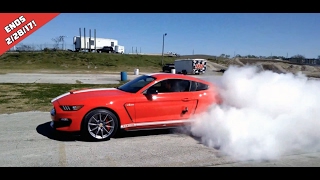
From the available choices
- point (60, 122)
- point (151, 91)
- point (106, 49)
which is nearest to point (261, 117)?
point (151, 91)

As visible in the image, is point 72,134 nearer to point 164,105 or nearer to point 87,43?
point 164,105

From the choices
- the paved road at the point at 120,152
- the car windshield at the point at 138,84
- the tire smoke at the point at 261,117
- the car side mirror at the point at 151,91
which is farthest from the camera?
A: the car windshield at the point at 138,84

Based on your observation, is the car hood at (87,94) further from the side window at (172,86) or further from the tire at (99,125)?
the side window at (172,86)

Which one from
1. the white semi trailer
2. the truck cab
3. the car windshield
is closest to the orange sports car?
the car windshield

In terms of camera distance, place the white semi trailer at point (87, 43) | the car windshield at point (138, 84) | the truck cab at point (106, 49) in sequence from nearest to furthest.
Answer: the car windshield at point (138, 84), the white semi trailer at point (87, 43), the truck cab at point (106, 49)

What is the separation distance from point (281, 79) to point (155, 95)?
3.11 m

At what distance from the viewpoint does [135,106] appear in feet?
17.8

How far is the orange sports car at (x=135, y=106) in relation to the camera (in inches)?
203

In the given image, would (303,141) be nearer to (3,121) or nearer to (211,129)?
(211,129)

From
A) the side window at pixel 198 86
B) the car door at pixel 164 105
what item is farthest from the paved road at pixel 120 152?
the side window at pixel 198 86

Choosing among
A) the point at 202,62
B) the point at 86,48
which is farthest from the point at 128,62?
the point at 202,62

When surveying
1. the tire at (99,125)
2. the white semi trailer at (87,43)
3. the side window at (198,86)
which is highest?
the white semi trailer at (87,43)
